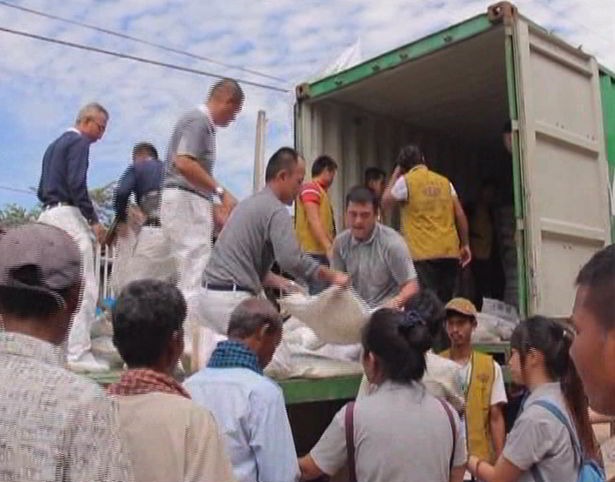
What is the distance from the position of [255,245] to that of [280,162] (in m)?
0.39

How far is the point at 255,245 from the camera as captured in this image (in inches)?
135

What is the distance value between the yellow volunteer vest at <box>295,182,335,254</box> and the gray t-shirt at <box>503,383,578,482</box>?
3.06m

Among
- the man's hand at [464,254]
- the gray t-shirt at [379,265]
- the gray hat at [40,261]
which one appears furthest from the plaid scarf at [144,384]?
the man's hand at [464,254]

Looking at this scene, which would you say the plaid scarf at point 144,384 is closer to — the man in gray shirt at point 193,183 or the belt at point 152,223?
the man in gray shirt at point 193,183

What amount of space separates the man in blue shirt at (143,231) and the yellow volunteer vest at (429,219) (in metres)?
1.78

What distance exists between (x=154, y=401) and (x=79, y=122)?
2.55 meters

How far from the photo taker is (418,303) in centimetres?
413

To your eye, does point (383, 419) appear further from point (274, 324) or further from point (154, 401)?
point (154, 401)

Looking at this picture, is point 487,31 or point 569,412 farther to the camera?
point 487,31

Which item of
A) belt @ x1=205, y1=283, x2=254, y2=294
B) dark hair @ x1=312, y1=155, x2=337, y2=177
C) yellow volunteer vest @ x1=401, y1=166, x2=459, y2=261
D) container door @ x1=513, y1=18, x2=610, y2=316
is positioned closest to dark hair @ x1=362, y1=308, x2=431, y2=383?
belt @ x1=205, y1=283, x2=254, y2=294

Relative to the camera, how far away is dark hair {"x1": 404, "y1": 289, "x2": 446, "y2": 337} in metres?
4.05

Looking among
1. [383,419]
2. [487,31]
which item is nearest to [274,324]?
[383,419]

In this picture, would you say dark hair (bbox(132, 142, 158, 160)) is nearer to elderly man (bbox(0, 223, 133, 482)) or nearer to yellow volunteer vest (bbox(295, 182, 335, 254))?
yellow volunteer vest (bbox(295, 182, 335, 254))

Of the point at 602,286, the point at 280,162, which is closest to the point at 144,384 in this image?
the point at 602,286
